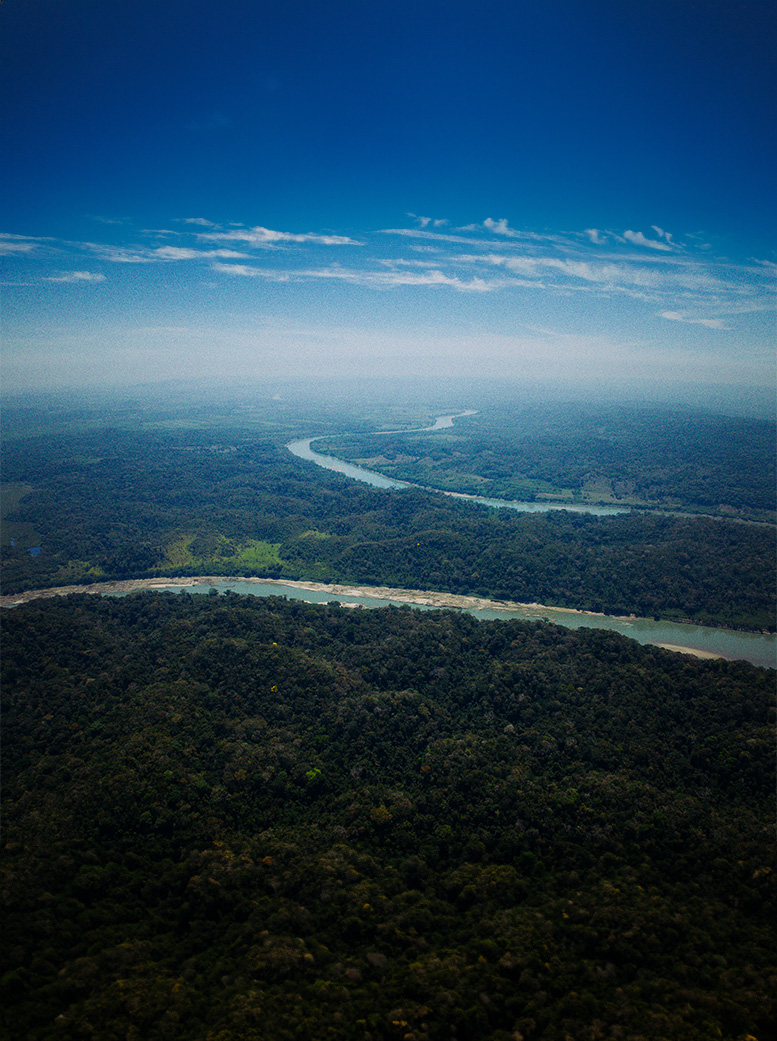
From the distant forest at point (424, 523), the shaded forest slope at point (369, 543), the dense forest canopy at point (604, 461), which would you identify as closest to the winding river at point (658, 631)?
the shaded forest slope at point (369, 543)

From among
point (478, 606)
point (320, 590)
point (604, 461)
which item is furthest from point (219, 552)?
point (604, 461)

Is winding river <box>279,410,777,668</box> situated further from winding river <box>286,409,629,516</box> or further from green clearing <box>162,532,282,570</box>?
winding river <box>286,409,629,516</box>

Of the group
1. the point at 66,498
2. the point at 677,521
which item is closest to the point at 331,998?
the point at 677,521

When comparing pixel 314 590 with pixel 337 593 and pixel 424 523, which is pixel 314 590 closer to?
pixel 337 593

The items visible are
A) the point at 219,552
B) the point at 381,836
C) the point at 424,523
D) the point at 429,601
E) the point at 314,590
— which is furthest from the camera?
the point at 424,523

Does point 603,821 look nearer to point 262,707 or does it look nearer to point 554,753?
point 554,753

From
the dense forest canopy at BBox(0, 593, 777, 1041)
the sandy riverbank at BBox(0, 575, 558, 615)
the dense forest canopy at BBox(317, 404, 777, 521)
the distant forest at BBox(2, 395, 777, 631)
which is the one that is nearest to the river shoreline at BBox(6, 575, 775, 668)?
the sandy riverbank at BBox(0, 575, 558, 615)

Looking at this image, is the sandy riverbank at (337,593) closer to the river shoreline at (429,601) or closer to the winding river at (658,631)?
the river shoreline at (429,601)

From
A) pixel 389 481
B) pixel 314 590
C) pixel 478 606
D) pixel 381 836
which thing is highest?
pixel 389 481
